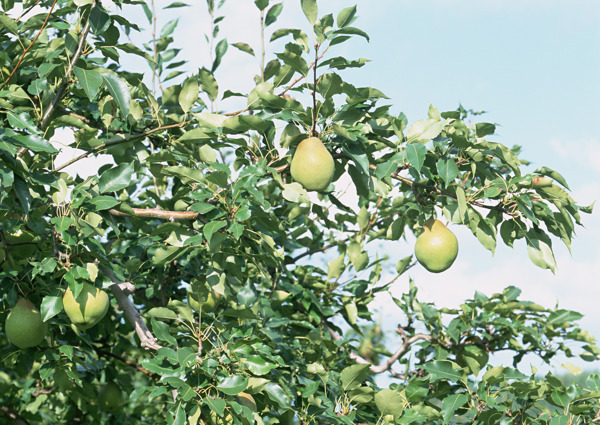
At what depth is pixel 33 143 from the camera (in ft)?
7.88

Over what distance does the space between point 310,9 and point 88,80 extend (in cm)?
86

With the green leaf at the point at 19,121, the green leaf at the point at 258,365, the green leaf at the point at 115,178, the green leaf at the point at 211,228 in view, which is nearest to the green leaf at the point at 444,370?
the green leaf at the point at 258,365

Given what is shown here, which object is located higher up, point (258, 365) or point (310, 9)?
point (310, 9)

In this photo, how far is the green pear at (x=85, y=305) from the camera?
8.70ft

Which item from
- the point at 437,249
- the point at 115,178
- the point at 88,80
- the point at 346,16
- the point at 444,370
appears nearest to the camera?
the point at 346,16

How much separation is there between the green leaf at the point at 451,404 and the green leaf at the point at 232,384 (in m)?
0.93

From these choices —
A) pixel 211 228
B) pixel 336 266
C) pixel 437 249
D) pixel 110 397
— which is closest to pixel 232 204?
pixel 211 228

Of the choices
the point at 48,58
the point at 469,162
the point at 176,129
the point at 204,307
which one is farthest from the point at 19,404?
the point at 469,162

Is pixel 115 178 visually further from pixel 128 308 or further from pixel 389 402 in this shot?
pixel 389 402

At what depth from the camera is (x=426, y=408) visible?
3.08 m

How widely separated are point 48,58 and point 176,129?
791mm

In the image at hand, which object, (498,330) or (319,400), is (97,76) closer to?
(319,400)

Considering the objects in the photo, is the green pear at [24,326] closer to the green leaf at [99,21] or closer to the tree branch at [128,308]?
the tree branch at [128,308]

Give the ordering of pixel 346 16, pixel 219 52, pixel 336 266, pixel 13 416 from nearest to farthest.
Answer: pixel 346 16 → pixel 219 52 → pixel 336 266 → pixel 13 416
